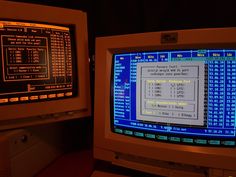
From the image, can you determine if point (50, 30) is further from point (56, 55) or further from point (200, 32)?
point (200, 32)

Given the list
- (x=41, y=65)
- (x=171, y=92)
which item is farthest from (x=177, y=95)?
(x=41, y=65)

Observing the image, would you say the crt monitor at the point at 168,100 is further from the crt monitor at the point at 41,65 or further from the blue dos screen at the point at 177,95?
the crt monitor at the point at 41,65

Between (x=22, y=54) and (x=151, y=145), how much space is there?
507 mm

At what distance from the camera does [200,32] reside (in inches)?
23.8

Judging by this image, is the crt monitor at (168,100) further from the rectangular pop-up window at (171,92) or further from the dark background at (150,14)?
the dark background at (150,14)

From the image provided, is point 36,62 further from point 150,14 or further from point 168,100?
point 150,14

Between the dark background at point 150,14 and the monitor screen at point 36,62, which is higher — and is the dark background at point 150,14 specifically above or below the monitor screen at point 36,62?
above

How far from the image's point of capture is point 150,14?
103 cm

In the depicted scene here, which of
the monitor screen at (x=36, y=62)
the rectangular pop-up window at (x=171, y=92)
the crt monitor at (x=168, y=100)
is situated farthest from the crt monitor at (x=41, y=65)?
the rectangular pop-up window at (x=171, y=92)

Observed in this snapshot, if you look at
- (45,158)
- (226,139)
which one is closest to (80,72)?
(45,158)

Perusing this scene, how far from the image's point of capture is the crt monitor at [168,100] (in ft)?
1.98

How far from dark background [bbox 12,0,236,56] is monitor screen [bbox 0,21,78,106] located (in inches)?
14.3

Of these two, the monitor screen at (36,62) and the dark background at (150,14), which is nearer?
the monitor screen at (36,62)

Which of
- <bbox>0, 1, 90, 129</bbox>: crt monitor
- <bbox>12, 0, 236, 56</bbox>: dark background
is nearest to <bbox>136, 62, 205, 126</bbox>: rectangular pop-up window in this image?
<bbox>0, 1, 90, 129</bbox>: crt monitor
